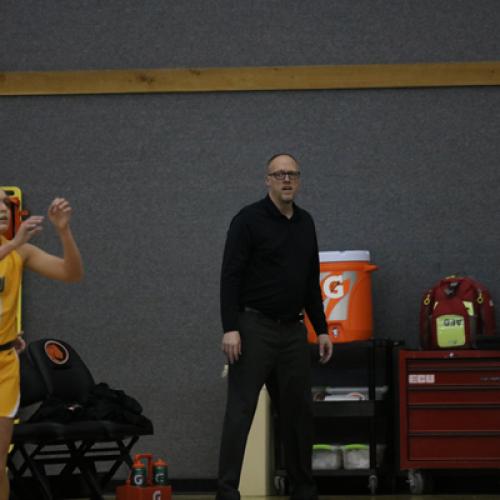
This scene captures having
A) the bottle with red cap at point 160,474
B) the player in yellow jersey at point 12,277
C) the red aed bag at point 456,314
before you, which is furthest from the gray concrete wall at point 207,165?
the player in yellow jersey at point 12,277

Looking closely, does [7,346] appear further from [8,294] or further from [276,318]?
[276,318]

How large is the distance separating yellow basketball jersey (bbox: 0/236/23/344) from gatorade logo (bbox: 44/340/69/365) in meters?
1.70

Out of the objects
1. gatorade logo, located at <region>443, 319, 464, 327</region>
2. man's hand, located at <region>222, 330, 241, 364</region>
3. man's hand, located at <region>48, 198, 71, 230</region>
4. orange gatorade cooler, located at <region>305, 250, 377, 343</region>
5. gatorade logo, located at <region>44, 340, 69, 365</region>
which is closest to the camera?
man's hand, located at <region>48, 198, 71, 230</region>

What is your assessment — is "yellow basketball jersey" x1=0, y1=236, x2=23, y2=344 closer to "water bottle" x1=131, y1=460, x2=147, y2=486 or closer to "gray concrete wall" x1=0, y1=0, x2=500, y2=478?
"water bottle" x1=131, y1=460, x2=147, y2=486

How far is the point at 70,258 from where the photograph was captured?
391cm

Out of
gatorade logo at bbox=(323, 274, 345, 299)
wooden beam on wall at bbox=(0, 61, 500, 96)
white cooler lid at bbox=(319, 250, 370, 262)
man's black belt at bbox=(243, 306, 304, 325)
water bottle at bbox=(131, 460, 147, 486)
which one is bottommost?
water bottle at bbox=(131, 460, 147, 486)

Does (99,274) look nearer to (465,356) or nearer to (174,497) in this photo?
(174,497)

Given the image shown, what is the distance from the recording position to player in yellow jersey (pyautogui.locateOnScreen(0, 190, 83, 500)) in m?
3.77

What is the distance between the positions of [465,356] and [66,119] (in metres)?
2.99

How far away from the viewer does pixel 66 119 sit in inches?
290

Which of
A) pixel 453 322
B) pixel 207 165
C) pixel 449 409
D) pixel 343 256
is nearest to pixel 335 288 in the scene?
pixel 343 256

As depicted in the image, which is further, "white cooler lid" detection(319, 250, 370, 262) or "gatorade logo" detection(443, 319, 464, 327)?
"white cooler lid" detection(319, 250, 370, 262)

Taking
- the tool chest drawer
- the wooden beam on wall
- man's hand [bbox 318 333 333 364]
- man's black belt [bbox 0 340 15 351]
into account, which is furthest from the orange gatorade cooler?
man's black belt [bbox 0 340 15 351]

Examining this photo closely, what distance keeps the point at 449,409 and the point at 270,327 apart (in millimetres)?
1829
